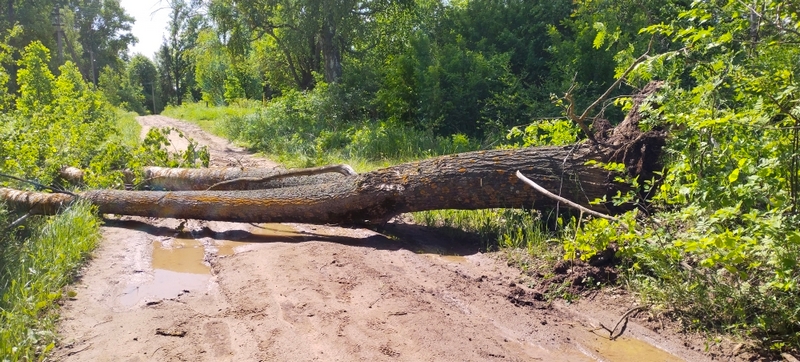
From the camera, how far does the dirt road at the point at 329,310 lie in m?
3.55

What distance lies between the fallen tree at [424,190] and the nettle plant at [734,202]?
2.82 ft

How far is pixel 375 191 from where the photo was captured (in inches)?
251

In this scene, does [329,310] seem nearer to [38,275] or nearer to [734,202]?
[38,275]

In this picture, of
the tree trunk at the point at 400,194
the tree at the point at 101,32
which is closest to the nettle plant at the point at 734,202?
the tree trunk at the point at 400,194

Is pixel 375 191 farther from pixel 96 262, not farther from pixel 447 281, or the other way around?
pixel 96 262

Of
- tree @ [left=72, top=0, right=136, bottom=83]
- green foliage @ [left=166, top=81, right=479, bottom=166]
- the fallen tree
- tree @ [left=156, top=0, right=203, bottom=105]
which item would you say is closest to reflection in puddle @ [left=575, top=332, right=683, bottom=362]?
the fallen tree

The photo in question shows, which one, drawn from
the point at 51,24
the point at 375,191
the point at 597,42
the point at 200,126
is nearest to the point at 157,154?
the point at 375,191

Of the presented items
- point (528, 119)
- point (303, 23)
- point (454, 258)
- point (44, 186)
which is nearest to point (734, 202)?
point (454, 258)

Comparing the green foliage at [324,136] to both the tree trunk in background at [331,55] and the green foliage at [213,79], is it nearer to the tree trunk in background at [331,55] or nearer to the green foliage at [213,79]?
the tree trunk in background at [331,55]

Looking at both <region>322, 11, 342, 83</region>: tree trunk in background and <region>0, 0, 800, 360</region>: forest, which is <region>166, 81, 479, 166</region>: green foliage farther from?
<region>322, 11, 342, 83</region>: tree trunk in background

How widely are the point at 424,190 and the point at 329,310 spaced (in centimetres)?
240

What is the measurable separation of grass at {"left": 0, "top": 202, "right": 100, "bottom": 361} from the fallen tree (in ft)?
2.74

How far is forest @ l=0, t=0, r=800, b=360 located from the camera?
353cm

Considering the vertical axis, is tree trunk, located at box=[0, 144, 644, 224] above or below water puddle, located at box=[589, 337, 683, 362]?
above
